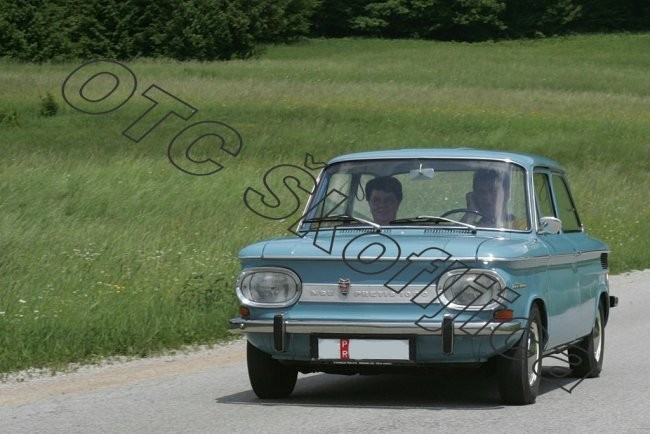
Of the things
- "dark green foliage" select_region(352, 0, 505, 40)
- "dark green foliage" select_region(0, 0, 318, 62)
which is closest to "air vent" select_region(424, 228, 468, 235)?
"dark green foliage" select_region(0, 0, 318, 62)

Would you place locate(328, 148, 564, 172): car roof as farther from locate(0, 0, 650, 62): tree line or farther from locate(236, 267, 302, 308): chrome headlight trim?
locate(0, 0, 650, 62): tree line

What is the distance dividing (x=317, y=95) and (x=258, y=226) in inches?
1107

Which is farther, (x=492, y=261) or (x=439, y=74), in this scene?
(x=439, y=74)

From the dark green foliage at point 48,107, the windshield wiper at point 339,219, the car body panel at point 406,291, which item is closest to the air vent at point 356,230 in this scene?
the car body panel at point 406,291

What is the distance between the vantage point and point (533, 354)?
8383 millimetres

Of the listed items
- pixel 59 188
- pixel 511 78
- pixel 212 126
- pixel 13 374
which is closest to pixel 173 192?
pixel 59 188

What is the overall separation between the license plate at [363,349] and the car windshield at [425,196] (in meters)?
1.18

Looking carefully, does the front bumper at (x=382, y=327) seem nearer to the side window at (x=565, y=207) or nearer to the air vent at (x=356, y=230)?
the air vent at (x=356, y=230)

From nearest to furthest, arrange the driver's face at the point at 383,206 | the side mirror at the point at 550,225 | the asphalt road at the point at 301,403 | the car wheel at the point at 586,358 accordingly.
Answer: the asphalt road at the point at 301,403, the side mirror at the point at 550,225, the driver's face at the point at 383,206, the car wheel at the point at 586,358

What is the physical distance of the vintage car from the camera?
7891 millimetres

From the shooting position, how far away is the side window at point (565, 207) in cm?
996

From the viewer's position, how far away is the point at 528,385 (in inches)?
327

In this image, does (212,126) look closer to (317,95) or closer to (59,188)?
(317,95)

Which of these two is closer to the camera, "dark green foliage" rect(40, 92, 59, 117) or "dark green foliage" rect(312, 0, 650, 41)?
"dark green foliage" rect(40, 92, 59, 117)
